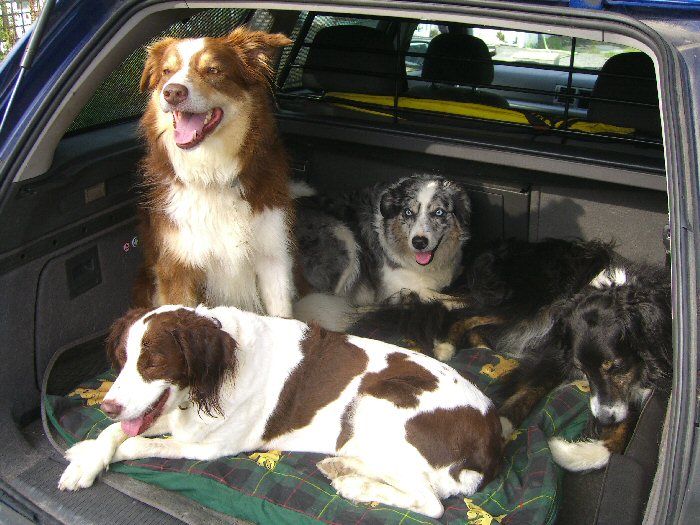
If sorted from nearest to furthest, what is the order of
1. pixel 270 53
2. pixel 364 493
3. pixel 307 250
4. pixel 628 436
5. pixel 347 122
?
pixel 364 493
pixel 628 436
pixel 270 53
pixel 347 122
pixel 307 250

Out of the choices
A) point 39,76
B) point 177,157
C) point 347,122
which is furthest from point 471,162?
point 39,76

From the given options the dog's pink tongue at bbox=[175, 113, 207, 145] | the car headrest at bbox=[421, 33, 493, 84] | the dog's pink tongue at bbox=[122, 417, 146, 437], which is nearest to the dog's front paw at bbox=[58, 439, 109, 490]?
the dog's pink tongue at bbox=[122, 417, 146, 437]


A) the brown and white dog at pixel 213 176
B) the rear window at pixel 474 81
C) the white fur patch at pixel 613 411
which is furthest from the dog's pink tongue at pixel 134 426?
the rear window at pixel 474 81

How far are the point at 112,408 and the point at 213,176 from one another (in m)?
1.21

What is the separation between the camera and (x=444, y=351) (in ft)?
12.3

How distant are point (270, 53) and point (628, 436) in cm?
240

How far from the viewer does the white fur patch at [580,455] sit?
9.36 ft

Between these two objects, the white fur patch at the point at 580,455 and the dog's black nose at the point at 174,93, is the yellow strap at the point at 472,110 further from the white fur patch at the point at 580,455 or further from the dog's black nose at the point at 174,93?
the white fur patch at the point at 580,455

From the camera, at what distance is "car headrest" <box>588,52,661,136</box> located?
11.6 feet

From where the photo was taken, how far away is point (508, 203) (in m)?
4.09

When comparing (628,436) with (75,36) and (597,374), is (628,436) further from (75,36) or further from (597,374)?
(75,36)

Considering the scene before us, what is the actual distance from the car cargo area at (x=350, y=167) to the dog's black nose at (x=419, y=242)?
396 millimetres

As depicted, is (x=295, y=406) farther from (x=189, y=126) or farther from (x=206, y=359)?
(x=189, y=126)

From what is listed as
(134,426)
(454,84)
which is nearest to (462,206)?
(454,84)
